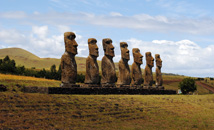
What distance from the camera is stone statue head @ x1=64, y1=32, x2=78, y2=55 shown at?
955 inches

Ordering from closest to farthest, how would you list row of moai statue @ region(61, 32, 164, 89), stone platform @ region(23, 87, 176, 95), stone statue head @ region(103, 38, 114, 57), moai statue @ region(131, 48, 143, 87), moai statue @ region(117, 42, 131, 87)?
1. stone platform @ region(23, 87, 176, 95)
2. row of moai statue @ region(61, 32, 164, 89)
3. stone statue head @ region(103, 38, 114, 57)
4. moai statue @ region(117, 42, 131, 87)
5. moai statue @ region(131, 48, 143, 87)

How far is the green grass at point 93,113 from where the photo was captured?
14.7 m

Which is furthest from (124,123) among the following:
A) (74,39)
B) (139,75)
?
(139,75)

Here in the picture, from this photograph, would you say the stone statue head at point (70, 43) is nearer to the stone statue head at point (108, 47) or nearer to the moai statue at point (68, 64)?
the moai statue at point (68, 64)

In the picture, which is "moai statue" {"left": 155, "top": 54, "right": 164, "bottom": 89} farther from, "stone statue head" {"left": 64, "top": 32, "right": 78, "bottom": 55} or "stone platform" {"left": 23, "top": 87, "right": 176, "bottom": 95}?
"stone statue head" {"left": 64, "top": 32, "right": 78, "bottom": 55}

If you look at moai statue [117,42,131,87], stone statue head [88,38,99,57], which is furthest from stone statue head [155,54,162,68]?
stone statue head [88,38,99,57]

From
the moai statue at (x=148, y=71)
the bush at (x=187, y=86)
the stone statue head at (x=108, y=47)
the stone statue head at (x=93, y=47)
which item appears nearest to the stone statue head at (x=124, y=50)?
the stone statue head at (x=108, y=47)

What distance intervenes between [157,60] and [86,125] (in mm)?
26365

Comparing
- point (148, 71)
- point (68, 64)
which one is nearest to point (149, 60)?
point (148, 71)

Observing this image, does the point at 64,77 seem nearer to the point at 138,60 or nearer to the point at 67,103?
the point at 67,103

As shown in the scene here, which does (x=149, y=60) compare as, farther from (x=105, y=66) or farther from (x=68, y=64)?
(x=68, y=64)

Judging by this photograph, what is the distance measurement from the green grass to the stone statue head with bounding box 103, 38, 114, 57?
5.97m

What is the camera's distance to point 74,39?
82.0ft

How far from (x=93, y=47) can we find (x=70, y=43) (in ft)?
10.4
